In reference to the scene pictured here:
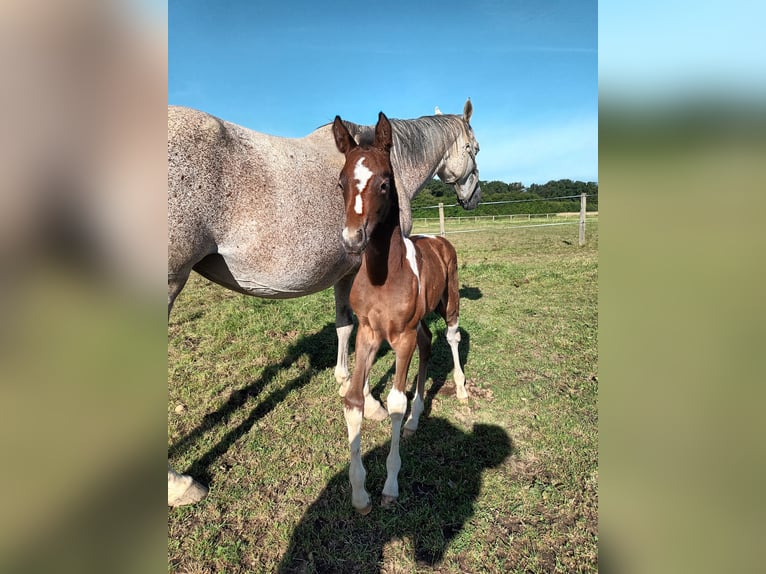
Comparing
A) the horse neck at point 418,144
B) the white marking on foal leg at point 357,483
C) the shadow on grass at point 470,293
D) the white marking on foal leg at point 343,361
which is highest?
the horse neck at point 418,144

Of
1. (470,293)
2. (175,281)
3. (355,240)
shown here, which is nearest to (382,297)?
(355,240)

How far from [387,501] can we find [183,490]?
129 centimetres

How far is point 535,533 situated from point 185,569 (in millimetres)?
1943

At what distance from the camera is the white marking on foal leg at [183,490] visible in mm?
2625

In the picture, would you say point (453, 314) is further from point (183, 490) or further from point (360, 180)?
point (183, 490)

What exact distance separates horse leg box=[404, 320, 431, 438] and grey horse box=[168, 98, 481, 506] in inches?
35.3

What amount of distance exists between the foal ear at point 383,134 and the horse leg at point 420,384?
139 centimetres

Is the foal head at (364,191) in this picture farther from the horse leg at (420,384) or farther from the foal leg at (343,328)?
the foal leg at (343,328)
